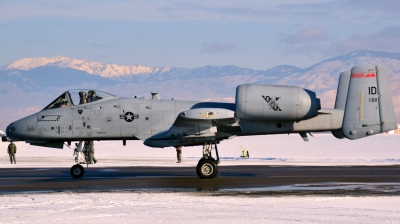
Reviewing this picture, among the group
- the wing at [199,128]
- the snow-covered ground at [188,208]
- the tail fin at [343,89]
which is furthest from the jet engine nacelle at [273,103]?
the snow-covered ground at [188,208]

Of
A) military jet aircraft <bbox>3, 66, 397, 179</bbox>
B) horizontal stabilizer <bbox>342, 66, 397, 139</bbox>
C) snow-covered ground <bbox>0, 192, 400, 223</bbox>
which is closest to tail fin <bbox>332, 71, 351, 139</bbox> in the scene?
military jet aircraft <bbox>3, 66, 397, 179</bbox>

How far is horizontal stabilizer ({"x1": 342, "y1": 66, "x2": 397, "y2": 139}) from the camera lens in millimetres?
25031

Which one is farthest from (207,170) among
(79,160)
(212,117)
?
(79,160)

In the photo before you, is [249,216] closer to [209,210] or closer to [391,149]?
[209,210]

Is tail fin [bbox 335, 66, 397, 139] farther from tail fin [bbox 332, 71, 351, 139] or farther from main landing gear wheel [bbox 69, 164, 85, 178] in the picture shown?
main landing gear wheel [bbox 69, 164, 85, 178]

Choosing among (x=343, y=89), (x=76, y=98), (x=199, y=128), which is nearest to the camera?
(x=199, y=128)

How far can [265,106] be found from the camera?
2500cm

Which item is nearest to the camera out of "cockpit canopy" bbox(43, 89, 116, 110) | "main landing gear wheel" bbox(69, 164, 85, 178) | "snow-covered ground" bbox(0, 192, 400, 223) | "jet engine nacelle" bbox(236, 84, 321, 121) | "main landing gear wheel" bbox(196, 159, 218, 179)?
"snow-covered ground" bbox(0, 192, 400, 223)

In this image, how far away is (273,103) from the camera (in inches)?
983

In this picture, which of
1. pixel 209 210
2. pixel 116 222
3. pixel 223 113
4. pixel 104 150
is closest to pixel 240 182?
pixel 223 113

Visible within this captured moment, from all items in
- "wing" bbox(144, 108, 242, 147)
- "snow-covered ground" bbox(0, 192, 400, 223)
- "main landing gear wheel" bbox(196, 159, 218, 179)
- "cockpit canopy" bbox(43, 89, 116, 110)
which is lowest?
"snow-covered ground" bbox(0, 192, 400, 223)

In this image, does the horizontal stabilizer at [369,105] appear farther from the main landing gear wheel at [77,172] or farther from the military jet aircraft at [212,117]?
the main landing gear wheel at [77,172]

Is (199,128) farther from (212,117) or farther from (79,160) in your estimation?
(79,160)

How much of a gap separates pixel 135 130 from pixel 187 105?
222 centimetres
